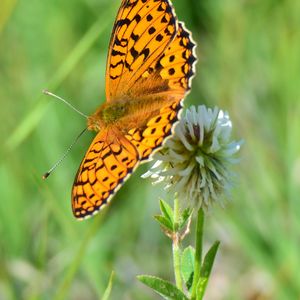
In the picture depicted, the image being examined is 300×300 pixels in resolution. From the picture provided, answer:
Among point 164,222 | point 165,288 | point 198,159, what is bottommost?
point 165,288

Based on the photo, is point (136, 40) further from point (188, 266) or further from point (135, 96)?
point (188, 266)

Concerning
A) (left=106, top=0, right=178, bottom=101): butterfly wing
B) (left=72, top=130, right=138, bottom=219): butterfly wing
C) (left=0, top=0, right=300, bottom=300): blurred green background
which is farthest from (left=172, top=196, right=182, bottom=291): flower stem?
(left=0, top=0, right=300, bottom=300): blurred green background

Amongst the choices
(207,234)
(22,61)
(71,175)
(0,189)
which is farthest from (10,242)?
(22,61)

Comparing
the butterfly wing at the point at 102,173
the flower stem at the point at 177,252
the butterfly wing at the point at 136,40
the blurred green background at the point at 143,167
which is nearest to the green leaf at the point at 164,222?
the flower stem at the point at 177,252

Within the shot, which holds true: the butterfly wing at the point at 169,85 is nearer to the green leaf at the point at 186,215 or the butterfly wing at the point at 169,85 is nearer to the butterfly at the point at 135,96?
the butterfly at the point at 135,96

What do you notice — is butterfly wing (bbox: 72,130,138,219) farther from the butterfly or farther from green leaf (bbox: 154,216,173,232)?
green leaf (bbox: 154,216,173,232)

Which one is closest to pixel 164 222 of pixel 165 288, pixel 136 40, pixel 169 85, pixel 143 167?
pixel 165 288
